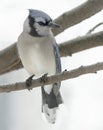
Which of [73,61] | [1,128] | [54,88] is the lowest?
[1,128]

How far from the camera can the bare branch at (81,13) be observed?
2.07ft

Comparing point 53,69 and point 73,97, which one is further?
point 73,97

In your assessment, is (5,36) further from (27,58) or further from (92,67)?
(92,67)

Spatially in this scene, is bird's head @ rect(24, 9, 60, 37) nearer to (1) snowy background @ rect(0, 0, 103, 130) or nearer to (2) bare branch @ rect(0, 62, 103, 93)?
(2) bare branch @ rect(0, 62, 103, 93)

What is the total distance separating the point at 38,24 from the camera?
1.96ft

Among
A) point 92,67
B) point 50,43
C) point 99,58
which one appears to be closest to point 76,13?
point 50,43

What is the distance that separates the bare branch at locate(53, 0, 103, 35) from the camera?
0.63 metres

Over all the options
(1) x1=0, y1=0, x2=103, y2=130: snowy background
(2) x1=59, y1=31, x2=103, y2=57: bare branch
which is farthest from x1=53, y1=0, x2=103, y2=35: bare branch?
(1) x1=0, y1=0, x2=103, y2=130: snowy background

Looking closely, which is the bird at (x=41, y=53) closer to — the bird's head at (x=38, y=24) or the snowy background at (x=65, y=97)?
the bird's head at (x=38, y=24)

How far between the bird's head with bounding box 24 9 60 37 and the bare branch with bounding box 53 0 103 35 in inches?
1.8

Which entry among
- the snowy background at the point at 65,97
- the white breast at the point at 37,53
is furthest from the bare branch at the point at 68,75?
the snowy background at the point at 65,97

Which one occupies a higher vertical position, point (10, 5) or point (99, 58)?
point (10, 5)

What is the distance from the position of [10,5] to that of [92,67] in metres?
0.67

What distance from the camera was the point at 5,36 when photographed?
42.8 inches
